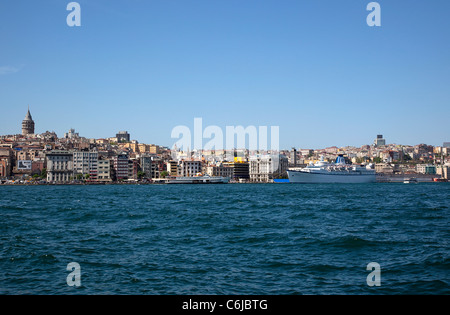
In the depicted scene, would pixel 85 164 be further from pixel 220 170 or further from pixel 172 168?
pixel 220 170

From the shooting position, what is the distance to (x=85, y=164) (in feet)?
332

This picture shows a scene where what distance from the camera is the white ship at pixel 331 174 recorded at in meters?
89.3

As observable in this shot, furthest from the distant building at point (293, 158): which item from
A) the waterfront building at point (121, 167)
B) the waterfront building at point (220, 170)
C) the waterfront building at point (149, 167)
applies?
the waterfront building at point (121, 167)

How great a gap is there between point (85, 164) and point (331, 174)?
56336mm

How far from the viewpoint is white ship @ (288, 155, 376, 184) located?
89.3 m

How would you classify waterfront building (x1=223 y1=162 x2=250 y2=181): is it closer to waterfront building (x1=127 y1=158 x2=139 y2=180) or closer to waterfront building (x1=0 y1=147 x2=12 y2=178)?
waterfront building (x1=127 y1=158 x2=139 y2=180)

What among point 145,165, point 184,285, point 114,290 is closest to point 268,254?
point 184,285

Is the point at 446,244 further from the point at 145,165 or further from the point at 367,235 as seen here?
the point at 145,165

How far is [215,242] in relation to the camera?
12.8 meters

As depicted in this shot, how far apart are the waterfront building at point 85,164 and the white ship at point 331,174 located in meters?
45.6

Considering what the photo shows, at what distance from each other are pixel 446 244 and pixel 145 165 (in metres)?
105

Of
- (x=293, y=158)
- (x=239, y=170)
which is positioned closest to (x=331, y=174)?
(x=239, y=170)

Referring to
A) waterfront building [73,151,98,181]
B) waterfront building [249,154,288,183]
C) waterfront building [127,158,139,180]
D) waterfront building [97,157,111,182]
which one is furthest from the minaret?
waterfront building [249,154,288,183]
